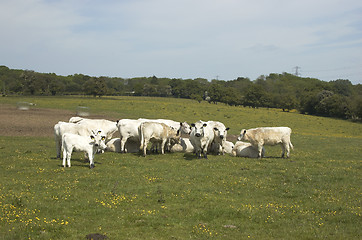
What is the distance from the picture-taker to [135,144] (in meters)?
21.7

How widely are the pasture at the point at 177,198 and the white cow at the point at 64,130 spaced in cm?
92

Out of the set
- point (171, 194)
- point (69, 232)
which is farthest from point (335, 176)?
point (69, 232)

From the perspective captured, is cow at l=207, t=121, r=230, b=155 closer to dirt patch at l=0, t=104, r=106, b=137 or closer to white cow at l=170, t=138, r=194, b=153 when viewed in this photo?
white cow at l=170, t=138, r=194, b=153

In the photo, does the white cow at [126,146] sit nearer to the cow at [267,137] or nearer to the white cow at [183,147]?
the white cow at [183,147]

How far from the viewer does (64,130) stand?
1788cm

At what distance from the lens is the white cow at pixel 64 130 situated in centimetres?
1752

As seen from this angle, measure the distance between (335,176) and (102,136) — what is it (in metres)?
11.5

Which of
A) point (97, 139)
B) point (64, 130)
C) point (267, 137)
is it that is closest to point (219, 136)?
point (267, 137)

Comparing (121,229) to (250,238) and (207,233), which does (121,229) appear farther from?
(250,238)

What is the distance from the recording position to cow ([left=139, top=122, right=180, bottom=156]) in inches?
764

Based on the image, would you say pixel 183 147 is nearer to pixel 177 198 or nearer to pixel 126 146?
pixel 126 146

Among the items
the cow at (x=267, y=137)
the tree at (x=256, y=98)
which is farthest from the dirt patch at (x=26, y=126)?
the tree at (x=256, y=98)

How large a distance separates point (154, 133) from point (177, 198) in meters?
8.87

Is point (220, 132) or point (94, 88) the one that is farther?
point (94, 88)
